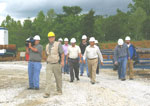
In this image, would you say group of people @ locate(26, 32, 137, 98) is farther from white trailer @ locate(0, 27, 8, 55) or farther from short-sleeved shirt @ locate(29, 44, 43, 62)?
white trailer @ locate(0, 27, 8, 55)

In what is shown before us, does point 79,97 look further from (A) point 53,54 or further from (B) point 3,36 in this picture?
(B) point 3,36

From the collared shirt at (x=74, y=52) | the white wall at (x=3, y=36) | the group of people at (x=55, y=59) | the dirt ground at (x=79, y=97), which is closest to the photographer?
the dirt ground at (x=79, y=97)

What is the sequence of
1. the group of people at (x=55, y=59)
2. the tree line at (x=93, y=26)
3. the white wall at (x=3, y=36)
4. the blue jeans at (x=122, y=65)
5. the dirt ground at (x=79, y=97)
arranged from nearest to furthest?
the dirt ground at (x=79, y=97) → the group of people at (x=55, y=59) → the blue jeans at (x=122, y=65) → the white wall at (x=3, y=36) → the tree line at (x=93, y=26)

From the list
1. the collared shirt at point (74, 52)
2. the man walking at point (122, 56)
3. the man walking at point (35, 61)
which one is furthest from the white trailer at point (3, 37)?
the man walking at point (35, 61)

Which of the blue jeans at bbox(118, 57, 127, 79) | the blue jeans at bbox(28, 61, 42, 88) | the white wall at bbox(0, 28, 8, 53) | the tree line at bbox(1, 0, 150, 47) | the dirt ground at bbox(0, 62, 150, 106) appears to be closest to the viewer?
the dirt ground at bbox(0, 62, 150, 106)

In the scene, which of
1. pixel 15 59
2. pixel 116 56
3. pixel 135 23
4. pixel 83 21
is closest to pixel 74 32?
pixel 83 21

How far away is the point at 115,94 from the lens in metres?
A: 7.98

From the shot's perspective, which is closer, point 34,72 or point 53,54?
→ point 53,54

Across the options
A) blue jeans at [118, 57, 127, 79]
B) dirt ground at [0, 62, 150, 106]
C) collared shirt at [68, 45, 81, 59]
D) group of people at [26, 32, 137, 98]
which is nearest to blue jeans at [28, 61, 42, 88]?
group of people at [26, 32, 137, 98]

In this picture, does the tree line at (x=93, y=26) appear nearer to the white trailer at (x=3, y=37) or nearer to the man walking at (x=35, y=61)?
the white trailer at (x=3, y=37)

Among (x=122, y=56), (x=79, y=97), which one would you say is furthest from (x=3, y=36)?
(x=79, y=97)

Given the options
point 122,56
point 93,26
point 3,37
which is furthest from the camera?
→ point 93,26

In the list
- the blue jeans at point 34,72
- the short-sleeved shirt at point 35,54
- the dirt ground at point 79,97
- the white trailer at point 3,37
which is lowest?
the dirt ground at point 79,97

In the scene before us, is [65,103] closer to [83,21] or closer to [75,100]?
[75,100]
